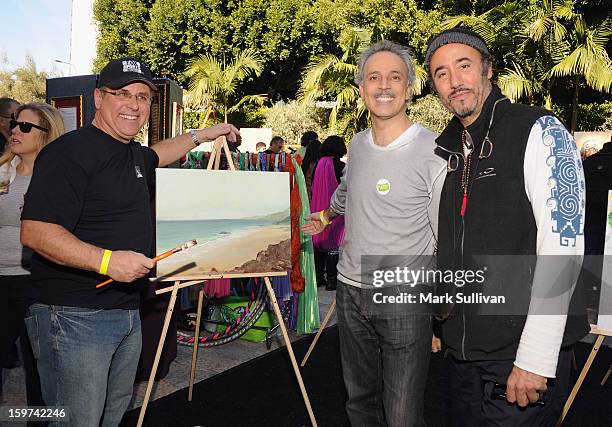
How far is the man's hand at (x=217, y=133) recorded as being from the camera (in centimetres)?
294

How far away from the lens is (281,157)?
460cm

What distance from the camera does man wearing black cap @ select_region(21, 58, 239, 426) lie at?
1.76 m

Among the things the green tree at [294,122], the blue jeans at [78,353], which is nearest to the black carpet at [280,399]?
the blue jeans at [78,353]

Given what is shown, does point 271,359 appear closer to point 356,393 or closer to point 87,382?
point 356,393

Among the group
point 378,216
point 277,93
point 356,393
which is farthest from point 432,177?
point 277,93

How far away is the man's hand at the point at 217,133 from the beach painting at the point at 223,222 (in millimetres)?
209

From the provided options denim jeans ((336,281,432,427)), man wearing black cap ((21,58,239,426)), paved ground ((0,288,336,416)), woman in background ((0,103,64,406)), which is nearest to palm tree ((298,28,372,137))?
paved ground ((0,288,336,416))

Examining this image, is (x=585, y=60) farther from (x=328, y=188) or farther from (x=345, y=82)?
(x=328, y=188)

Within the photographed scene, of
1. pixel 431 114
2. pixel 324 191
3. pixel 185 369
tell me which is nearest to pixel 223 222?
pixel 185 369

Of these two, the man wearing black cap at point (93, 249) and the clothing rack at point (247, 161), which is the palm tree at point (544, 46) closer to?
the clothing rack at point (247, 161)

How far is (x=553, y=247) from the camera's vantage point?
4.95 feet

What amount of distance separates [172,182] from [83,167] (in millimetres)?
1079

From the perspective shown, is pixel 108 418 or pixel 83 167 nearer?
pixel 83 167

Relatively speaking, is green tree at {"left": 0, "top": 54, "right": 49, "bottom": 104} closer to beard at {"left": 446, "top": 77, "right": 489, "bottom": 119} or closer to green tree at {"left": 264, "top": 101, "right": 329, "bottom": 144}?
green tree at {"left": 264, "top": 101, "right": 329, "bottom": 144}
